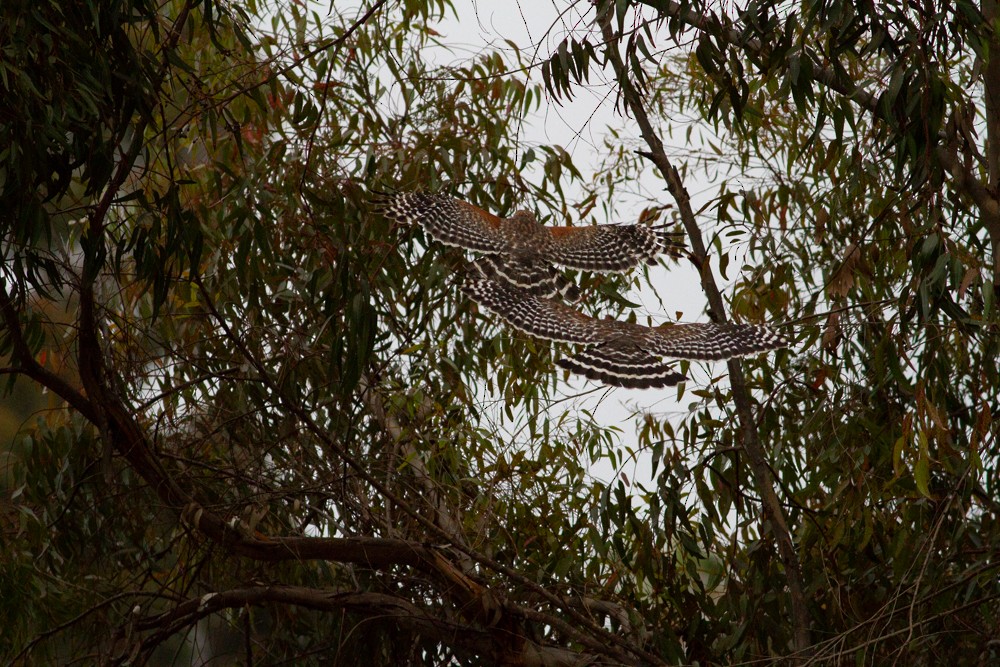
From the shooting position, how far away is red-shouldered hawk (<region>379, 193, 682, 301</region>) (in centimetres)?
365

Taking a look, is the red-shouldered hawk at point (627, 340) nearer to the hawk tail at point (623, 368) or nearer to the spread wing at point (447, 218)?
the hawk tail at point (623, 368)

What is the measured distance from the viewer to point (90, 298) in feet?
9.32

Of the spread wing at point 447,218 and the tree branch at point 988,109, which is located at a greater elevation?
the spread wing at point 447,218

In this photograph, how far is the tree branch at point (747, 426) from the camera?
3266 mm

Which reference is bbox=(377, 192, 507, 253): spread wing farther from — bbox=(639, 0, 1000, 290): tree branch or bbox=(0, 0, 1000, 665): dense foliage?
bbox=(639, 0, 1000, 290): tree branch

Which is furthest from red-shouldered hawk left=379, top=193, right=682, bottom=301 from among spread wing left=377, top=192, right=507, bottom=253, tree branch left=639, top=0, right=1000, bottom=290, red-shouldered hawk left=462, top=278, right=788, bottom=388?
tree branch left=639, top=0, right=1000, bottom=290

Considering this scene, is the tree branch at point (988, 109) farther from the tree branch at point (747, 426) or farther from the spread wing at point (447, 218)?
the spread wing at point (447, 218)

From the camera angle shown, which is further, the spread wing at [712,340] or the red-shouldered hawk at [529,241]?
the red-shouldered hawk at [529,241]

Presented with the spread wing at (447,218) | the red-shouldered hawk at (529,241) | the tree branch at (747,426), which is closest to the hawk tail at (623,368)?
the tree branch at (747,426)

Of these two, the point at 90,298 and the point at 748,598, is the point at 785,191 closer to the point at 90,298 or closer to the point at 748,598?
the point at 748,598

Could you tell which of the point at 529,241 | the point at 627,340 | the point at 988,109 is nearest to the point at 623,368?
the point at 627,340

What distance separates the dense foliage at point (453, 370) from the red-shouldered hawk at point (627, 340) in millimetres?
185

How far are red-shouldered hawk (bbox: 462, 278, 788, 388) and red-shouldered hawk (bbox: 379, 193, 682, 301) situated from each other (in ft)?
0.72

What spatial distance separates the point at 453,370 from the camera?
4.00 metres
